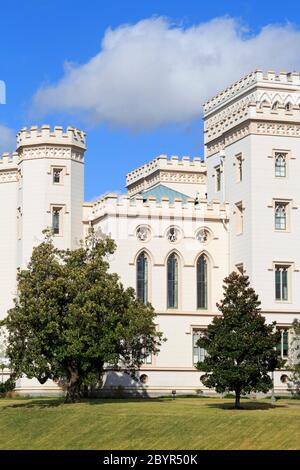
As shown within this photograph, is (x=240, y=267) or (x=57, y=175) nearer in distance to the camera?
(x=240, y=267)

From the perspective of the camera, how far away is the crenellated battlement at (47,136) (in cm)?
6425

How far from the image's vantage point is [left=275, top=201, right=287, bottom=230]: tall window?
61.3 meters

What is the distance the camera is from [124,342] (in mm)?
53750

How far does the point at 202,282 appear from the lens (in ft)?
208

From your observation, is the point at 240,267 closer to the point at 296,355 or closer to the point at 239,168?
the point at 239,168

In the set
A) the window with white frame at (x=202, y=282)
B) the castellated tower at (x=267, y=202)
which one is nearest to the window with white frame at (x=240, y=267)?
the castellated tower at (x=267, y=202)

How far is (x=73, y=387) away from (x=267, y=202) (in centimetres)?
1541

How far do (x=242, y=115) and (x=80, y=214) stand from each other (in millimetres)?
11180

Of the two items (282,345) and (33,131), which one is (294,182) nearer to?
(282,345)

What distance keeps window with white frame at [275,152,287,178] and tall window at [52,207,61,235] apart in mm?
12792

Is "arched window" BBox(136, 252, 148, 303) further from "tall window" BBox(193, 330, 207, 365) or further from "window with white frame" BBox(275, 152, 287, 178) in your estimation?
"window with white frame" BBox(275, 152, 287, 178)

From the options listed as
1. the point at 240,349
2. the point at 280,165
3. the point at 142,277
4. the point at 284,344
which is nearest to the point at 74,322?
the point at 240,349

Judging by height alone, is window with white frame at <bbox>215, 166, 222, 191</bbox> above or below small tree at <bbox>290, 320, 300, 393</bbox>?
above

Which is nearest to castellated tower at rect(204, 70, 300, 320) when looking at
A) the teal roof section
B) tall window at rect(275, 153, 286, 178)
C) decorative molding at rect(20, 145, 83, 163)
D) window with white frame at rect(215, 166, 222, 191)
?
tall window at rect(275, 153, 286, 178)
